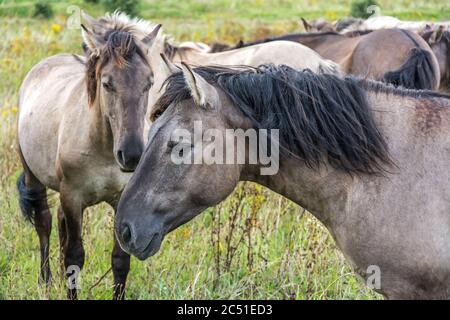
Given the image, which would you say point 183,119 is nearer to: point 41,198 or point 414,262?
point 414,262

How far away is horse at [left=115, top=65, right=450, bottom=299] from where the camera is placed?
3.33 meters

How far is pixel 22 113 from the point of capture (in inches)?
247

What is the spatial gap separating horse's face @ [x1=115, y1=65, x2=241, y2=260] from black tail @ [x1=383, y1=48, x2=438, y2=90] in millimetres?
3371

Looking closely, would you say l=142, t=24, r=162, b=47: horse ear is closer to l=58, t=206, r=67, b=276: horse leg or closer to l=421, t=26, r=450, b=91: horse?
l=58, t=206, r=67, b=276: horse leg

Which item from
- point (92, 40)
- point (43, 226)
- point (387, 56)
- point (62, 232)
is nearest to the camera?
point (92, 40)

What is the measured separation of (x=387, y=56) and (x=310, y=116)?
15.6 ft

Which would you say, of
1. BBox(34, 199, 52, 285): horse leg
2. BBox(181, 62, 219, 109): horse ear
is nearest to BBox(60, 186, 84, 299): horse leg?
BBox(34, 199, 52, 285): horse leg

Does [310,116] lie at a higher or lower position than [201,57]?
lower

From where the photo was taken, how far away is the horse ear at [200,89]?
3232 mm

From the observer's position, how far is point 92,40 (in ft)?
16.8

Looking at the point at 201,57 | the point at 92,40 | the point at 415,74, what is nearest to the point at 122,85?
the point at 92,40

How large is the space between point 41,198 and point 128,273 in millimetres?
1262

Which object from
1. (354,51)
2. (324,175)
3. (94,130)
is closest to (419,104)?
(324,175)

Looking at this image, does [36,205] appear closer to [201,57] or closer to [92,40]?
[92,40]
